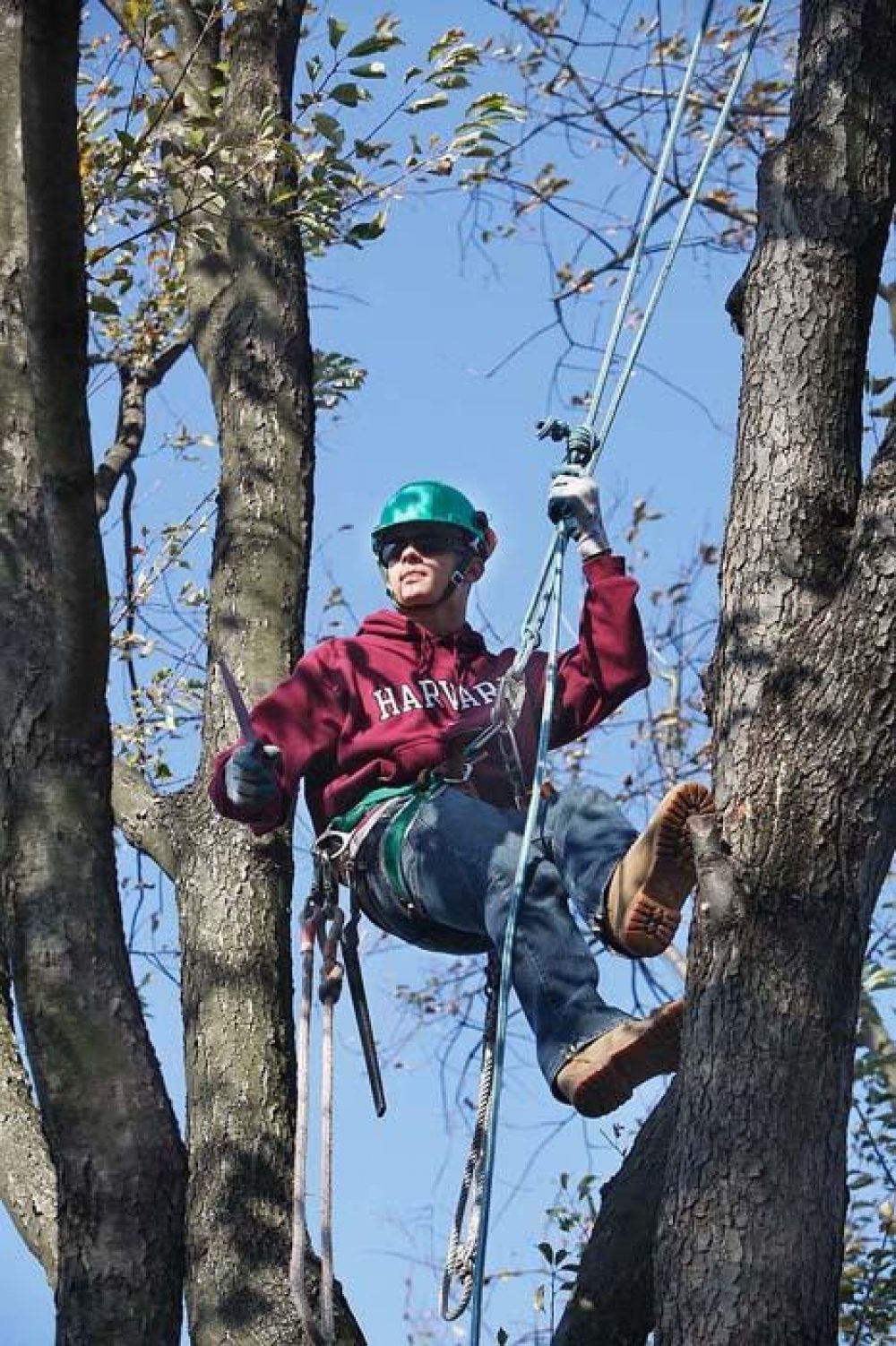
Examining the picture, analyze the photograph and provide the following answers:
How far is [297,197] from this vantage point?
489 centimetres

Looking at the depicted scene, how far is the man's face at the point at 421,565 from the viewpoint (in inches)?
179

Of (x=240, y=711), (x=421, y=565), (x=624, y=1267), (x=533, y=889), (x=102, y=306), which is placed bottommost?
(x=624, y=1267)

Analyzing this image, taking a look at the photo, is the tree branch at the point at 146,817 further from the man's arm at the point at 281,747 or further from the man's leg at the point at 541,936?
the man's leg at the point at 541,936

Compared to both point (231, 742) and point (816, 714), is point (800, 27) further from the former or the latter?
point (231, 742)

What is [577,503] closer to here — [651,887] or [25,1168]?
[651,887]

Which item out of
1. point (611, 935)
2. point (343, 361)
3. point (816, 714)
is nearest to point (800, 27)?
point (816, 714)

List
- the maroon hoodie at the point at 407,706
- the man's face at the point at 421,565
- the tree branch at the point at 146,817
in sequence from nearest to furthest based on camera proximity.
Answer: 1. the maroon hoodie at the point at 407,706
2. the tree branch at the point at 146,817
3. the man's face at the point at 421,565

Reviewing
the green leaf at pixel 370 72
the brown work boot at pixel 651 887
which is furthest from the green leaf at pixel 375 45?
the brown work boot at pixel 651 887

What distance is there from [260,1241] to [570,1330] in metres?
0.55

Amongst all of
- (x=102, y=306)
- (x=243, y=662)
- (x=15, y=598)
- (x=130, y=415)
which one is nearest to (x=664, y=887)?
(x=243, y=662)

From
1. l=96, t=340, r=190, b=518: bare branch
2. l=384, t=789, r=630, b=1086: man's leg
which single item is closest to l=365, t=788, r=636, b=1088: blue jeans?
l=384, t=789, r=630, b=1086: man's leg

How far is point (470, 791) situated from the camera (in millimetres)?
4262

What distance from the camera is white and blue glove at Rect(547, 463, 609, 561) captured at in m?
3.93

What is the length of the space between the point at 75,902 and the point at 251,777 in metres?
0.47
